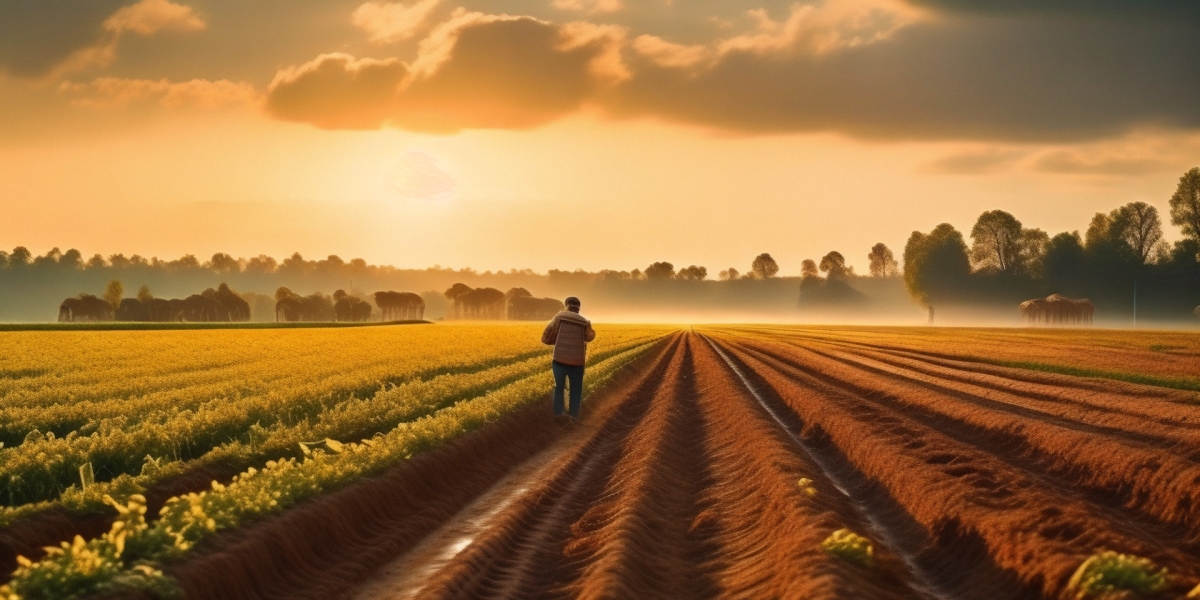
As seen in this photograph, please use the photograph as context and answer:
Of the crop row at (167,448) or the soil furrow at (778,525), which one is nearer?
the soil furrow at (778,525)

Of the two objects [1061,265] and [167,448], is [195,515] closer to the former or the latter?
[167,448]

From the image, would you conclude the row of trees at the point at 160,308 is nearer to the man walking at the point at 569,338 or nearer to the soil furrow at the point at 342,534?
the man walking at the point at 569,338

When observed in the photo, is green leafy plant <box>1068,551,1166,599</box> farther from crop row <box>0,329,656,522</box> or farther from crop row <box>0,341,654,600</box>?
crop row <box>0,329,656,522</box>

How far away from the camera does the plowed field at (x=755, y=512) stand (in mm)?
9016

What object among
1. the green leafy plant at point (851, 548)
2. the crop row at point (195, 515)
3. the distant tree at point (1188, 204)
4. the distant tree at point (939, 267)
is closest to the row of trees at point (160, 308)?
the distant tree at point (939, 267)

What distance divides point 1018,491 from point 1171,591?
461 centimetres

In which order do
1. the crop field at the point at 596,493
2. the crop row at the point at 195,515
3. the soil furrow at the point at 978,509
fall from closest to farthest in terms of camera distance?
the crop row at the point at 195,515
the crop field at the point at 596,493
the soil furrow at the point at 978,509

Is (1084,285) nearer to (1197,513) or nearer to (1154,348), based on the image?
(1154,348)

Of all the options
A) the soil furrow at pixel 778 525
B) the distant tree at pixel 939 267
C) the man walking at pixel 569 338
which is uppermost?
the distant tree at pixel 939 267

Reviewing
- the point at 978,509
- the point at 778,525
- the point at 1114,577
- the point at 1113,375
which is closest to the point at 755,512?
the point at 778,525

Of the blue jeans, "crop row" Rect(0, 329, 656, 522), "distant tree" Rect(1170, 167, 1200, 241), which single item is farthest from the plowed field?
"distant tree" Rect(1170, 167, 1200, 241)

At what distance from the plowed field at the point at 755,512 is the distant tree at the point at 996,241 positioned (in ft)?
441

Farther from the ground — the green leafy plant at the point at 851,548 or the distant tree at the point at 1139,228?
the distant tree at the point at 1139,228

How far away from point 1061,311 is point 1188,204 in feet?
107
